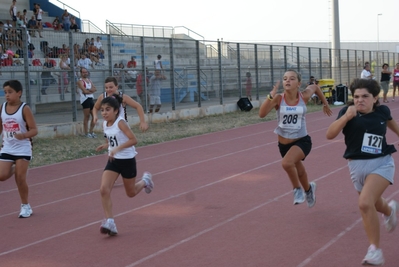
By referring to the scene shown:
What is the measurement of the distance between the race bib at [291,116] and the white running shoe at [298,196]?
81 cm

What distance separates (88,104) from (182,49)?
7404 millimetres

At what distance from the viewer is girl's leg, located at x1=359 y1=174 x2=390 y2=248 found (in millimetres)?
5375

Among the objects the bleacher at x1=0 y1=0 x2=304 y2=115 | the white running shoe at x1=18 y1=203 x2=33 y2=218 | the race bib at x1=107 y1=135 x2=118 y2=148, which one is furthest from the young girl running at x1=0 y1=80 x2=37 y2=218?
the bleacher at x1=0 y1=0 x2=304 y2=115

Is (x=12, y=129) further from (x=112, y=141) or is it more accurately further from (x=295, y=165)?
(x=295, y=165)

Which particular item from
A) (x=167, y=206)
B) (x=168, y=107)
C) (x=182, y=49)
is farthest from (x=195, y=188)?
(x=182, y=49)

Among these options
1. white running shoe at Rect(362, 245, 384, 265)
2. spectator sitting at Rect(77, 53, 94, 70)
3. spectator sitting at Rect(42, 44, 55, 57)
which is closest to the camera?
white running shoe at Rect(362, 245, 384, 265)

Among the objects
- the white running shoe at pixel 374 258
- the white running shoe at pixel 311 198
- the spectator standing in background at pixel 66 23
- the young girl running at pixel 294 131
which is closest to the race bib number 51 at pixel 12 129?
the young girl running at pixel 294 131

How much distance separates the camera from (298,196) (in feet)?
26.3

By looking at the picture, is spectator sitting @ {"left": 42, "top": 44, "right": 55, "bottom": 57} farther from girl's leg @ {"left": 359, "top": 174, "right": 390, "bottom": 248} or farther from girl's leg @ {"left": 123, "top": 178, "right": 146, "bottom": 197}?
girl's leg @ {"left": 359, "top": 174, "right": 390, "bottom": 248}

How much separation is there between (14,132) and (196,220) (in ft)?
8.85

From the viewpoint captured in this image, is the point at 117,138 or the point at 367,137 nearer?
the point at 367,137

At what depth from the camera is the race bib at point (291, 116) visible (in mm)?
8016

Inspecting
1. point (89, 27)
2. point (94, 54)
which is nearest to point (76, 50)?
point (94, 54)

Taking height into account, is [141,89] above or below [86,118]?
above
